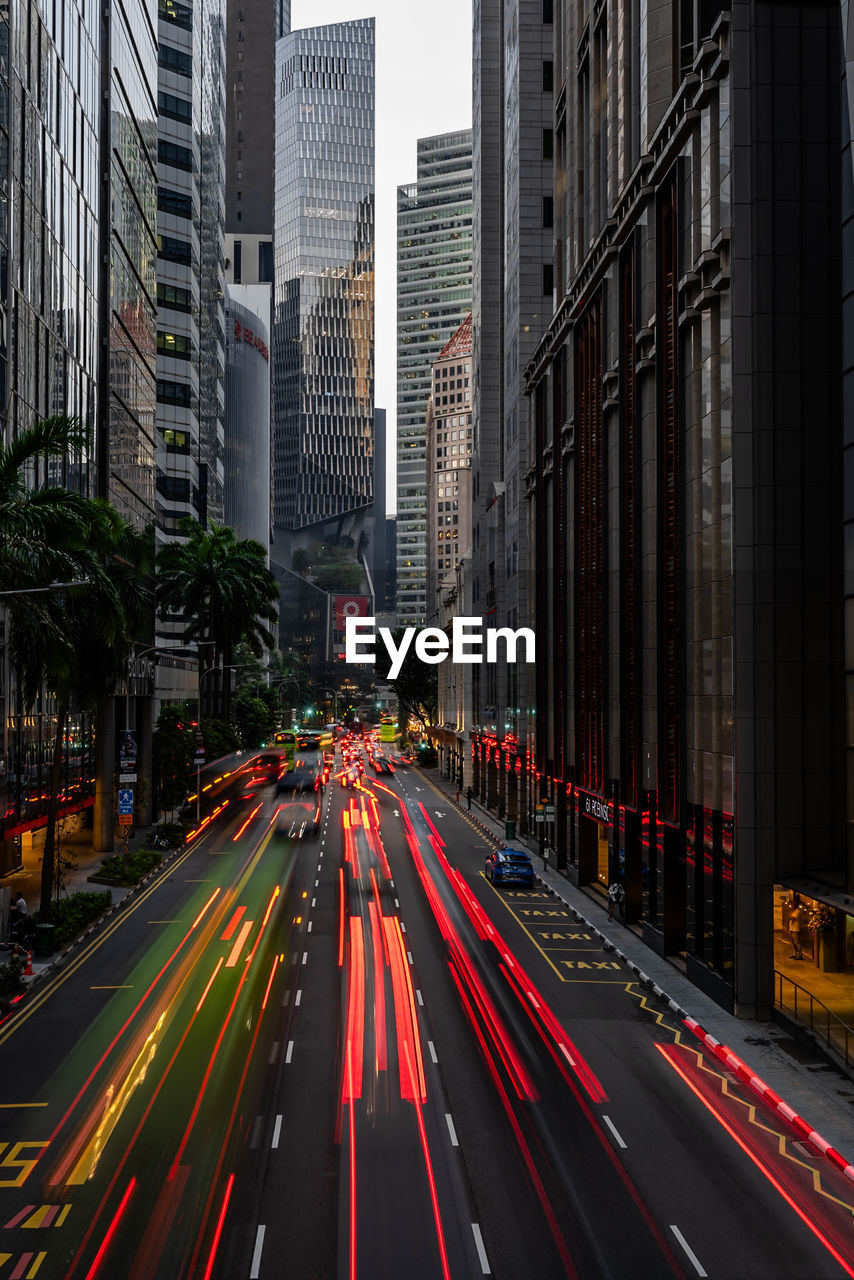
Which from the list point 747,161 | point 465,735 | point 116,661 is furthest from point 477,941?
point 465,735

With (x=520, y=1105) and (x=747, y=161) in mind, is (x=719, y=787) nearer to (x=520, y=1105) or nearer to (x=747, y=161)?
(x=520, y=1105)

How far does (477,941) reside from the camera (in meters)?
36.9

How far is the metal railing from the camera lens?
23391 millimetres

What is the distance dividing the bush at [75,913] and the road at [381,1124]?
2.58 ft

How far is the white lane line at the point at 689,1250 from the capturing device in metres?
15.1

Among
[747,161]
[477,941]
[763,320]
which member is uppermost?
[747,161]

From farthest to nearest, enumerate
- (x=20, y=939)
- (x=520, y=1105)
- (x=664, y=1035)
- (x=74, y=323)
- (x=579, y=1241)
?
(x=74, y=323) < (x=20, y=939) < (x=664, y=1035) < (x=520, y=1105) < (x=579, y=1241)

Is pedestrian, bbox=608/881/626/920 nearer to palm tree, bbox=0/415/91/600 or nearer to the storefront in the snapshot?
the storefront

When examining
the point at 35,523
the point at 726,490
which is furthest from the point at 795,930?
the point at 35,523

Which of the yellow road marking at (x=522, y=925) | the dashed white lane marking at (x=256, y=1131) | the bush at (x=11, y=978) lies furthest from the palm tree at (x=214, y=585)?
the dashed white lane marking at (x=256, y=1131)

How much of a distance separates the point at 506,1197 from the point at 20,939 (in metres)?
22.4

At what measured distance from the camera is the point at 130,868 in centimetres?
4988

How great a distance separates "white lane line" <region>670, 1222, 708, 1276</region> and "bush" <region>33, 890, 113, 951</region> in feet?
78.4

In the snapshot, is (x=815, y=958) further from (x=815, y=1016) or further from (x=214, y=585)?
(x=214, y=585)
